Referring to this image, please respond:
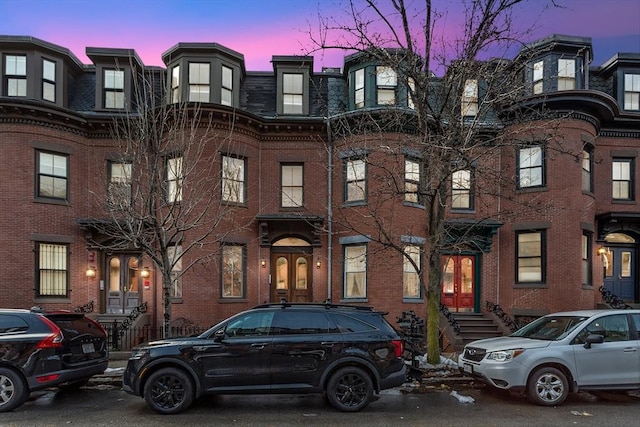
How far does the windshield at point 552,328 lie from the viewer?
27.1 feet

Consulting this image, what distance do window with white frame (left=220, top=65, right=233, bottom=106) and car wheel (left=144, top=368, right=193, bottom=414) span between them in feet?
34.5

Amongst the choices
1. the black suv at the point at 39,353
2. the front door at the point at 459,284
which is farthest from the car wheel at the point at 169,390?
the front door at the point at 459,284

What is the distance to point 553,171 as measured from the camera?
15.5 m

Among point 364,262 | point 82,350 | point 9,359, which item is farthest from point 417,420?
point 364,262

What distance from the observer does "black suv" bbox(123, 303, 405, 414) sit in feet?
24.1

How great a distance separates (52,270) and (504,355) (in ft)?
45.8

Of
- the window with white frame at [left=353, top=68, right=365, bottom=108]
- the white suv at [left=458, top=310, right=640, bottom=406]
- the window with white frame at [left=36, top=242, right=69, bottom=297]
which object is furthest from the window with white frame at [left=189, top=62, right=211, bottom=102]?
the white suv at [left=458, top=310, right=640, bottom=406]

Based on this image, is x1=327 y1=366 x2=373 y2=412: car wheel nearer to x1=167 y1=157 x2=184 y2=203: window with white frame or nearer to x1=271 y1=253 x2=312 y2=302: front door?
x1=167 y1=157 x2=184 y2=203: window with white frame

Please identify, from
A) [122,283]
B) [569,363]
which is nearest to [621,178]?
[569,363]

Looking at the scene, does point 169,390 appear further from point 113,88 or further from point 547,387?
point 113,88

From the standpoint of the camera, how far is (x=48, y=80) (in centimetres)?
1519

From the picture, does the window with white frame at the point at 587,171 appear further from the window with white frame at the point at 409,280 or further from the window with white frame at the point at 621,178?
the window with white frame at the point at 409,280

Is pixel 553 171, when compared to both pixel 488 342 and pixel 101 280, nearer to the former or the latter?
pixel 488 342

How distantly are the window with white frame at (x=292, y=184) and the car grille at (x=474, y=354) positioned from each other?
8.64 m
